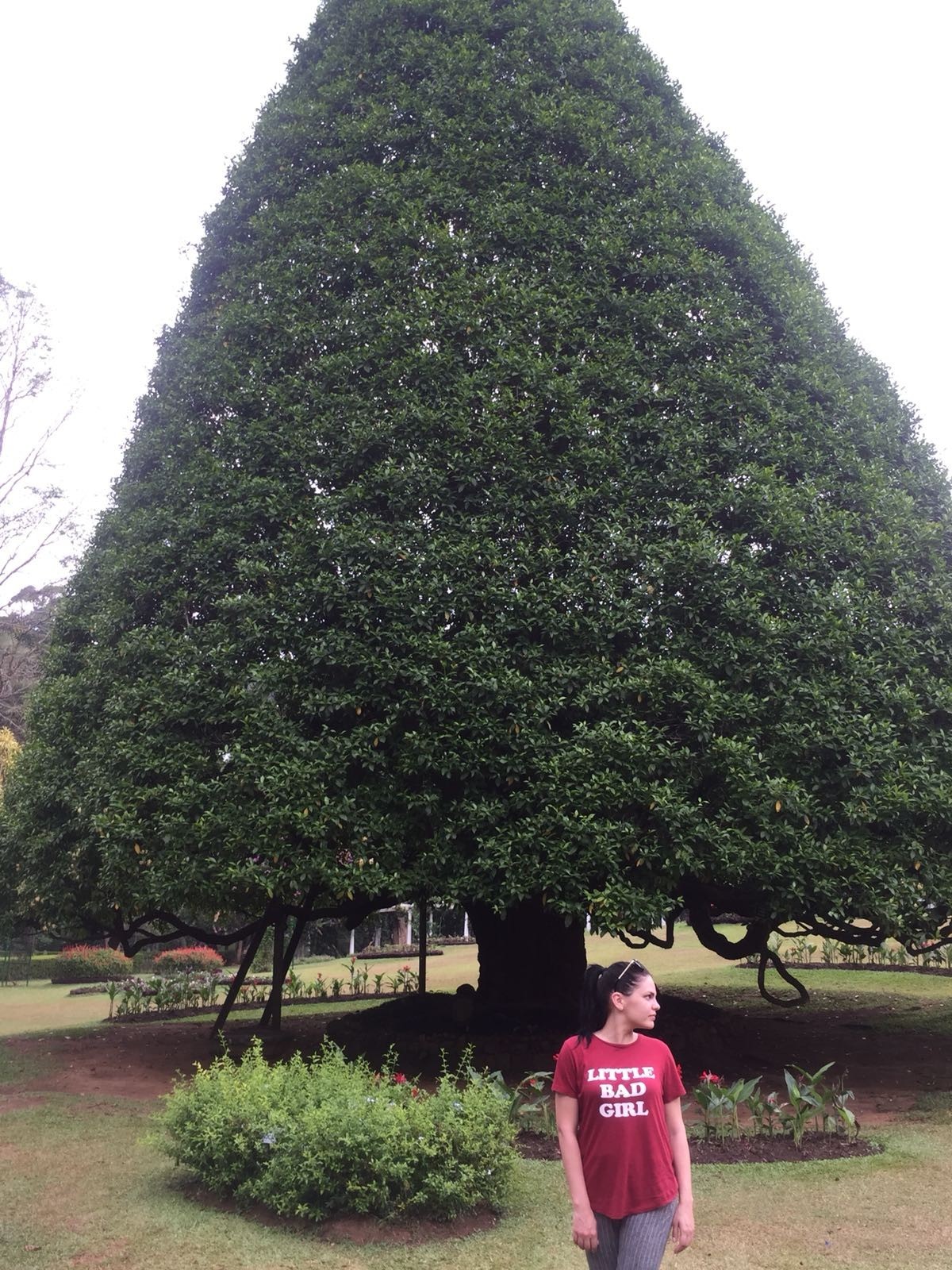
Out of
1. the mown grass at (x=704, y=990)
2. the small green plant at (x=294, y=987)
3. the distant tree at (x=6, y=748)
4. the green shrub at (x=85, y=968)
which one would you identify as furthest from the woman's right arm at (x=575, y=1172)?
the green shrub at (x=85, y=968)

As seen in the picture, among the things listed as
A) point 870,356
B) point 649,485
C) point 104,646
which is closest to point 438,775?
point 649,485

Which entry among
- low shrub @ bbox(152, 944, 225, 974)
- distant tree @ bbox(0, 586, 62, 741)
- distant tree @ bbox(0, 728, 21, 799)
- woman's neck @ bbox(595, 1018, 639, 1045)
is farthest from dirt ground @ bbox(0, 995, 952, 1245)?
distant tree @ bbox(0, 586, 62, 741)

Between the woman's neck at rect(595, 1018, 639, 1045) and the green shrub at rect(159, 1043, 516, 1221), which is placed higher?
the woman's neck at rect(595, 1018, 639, 1045)

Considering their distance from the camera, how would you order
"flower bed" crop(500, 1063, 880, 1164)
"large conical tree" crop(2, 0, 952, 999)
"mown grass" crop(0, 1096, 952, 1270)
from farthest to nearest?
"large conical tree" crop(2, 0, 952, 999)
"flower bed" crop(500, 1063, 880, 1164)
"mown grass" crop(0, 1096, 952, 1270)

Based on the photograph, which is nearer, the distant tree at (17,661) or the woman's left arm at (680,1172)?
the woman's left arm at (680,1172)

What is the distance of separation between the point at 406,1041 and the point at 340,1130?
448cm

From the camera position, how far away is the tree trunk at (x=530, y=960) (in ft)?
33.5

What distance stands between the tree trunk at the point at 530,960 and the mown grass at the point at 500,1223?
4057 millimetres

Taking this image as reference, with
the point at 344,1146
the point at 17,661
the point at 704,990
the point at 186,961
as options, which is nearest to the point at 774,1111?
the point at 344,1146

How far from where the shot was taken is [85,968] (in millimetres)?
22344

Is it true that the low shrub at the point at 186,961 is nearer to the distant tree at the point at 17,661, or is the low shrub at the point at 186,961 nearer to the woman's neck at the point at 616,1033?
the distant tree at the point at 17,661

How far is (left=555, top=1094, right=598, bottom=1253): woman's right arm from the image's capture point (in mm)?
3115

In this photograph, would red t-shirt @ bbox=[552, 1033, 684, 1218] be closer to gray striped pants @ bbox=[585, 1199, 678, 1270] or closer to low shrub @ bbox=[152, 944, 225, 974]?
gray striped pants @ bbox=[585, 1199, 678, 1270]

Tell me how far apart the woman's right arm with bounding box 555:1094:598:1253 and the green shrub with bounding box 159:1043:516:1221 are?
6.79 feet
